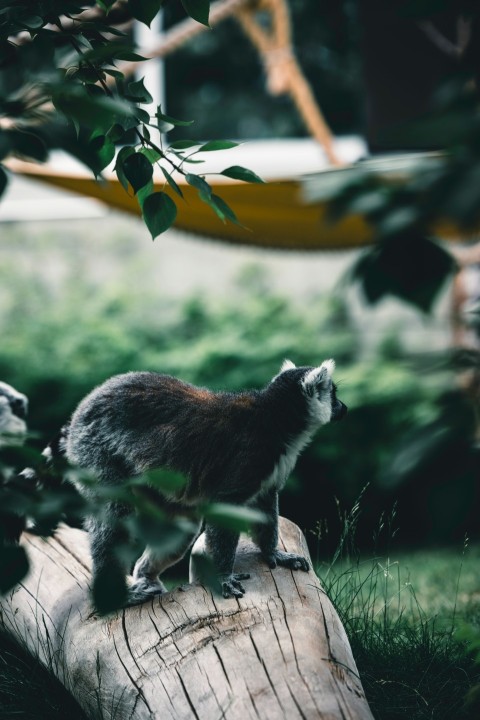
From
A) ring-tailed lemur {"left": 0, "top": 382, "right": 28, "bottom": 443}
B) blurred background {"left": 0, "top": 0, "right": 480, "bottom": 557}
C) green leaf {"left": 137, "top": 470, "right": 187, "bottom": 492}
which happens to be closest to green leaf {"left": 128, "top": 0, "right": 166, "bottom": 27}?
green leaf {"left": 137, "top": 470, "right": 187, "bottom": 492}

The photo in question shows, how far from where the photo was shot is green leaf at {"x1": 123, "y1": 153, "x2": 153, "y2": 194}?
152 centimetres

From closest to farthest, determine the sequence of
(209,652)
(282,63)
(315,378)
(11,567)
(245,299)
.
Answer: (11,567)
(209,652)
(315,378)
(282,63)
(245,299)

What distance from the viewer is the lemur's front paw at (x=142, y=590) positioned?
242 centimetres

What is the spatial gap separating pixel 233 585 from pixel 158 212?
4.12ft

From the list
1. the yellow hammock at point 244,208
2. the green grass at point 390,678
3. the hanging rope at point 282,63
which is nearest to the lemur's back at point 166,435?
the green grass at point 390,678

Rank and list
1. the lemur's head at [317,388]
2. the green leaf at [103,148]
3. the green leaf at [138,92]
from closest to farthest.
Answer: the green leaf at [103,148] < the green leaf at [138,92] < the lemur's head at [317,388]

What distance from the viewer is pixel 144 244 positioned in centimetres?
708

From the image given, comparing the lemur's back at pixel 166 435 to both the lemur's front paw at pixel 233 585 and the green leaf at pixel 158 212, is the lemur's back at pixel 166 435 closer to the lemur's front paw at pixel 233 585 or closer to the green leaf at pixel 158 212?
the lemur's front paw at pixel 233 585

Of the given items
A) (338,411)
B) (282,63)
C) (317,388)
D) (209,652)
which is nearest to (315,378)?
(317,388)

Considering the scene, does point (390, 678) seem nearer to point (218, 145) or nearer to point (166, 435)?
point (166, 435)

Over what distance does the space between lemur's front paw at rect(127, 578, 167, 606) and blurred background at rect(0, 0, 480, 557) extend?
105 centimetres

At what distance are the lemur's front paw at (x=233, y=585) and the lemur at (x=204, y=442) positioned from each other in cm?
1

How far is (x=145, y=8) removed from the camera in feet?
4.70

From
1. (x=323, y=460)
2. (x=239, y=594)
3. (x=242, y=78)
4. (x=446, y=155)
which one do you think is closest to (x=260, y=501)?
(x=239, y=594)
